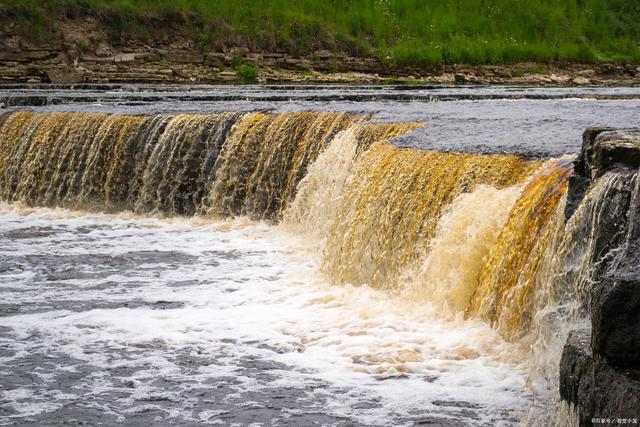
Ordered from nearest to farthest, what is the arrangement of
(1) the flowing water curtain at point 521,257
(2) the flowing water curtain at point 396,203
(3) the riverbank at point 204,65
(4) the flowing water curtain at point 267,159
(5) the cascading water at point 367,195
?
(5) the cascading water at point 367,195 → (1) the flowing water curtain at point 521,257 → (2) the flowing water curtain at point 396,203 → (4) the flowing water curtain at point 267,159 → (3) the riverbank at point 204,65

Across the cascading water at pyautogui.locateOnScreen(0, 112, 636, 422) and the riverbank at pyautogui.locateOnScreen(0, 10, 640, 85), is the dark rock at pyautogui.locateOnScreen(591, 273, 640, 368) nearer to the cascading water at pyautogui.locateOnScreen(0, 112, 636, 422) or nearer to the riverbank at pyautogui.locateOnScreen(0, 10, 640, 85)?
the cascading water at pyautogui.locateOnScreen(0, 112, 636, 422)

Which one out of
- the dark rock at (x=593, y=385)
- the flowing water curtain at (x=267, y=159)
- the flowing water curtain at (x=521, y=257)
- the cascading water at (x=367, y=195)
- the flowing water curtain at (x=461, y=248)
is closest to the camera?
the dark rock at (x=593, y=385)

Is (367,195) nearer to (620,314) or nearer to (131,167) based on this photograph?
(620,314)

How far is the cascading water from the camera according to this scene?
6.73 m

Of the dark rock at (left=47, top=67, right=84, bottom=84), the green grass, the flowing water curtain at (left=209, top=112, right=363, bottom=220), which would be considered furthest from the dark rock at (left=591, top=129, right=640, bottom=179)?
the green grass

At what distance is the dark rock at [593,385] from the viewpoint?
14.2ft

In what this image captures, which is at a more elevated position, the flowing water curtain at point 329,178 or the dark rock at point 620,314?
the dark rock at point 620,314

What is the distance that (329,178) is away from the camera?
1223cm

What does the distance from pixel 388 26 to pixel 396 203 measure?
28.5 metres

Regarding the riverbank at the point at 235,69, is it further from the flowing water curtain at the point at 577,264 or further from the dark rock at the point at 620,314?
the dark rock at the point at 620,314

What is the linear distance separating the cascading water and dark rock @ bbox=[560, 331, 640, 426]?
803 mm

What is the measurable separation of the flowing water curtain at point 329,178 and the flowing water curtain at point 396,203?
1154 mm

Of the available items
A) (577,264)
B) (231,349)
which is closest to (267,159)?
(231,349)

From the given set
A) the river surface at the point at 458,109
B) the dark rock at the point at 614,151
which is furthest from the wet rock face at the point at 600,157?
the river surface at the point at 458,109
